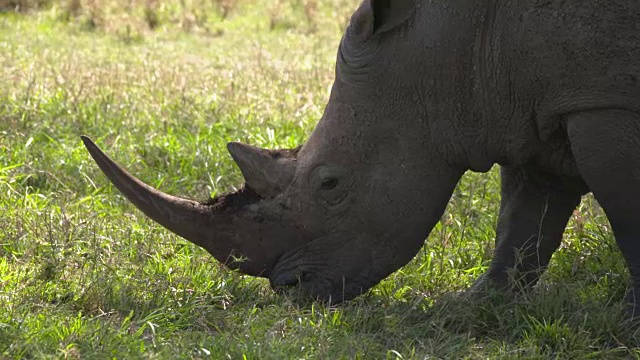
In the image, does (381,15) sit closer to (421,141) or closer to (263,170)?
(421,141)

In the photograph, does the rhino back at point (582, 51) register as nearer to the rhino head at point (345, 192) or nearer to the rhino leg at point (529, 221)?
the rhino head at point (345, 192)

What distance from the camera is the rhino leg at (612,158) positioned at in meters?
5.21

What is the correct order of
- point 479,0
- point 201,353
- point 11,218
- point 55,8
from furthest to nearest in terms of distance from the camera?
1. point 55,8
2. point 11,218
3. point 479,0
4. point 201,353

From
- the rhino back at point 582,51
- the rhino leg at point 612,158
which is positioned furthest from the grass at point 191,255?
the rhino back at point 582,51

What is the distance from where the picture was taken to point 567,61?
5227mm

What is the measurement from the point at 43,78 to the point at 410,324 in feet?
16.3

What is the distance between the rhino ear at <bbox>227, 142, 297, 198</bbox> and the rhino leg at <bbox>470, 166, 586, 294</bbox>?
1.01m

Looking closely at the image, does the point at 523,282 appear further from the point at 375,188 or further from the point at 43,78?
the point at 43,78

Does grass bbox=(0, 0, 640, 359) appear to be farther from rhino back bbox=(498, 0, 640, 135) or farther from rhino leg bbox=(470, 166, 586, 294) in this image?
rhino back bbox=(498, 0, 640, 135)

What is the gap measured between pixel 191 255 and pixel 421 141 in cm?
155

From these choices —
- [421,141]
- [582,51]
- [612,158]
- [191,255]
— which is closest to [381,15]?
[421,141]

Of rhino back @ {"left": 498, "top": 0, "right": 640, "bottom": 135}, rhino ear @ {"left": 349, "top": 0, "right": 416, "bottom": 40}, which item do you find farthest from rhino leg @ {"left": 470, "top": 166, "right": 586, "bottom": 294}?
rhino ear @ {"left": 349, "top": 0, "right": 416, "bottom": 40}

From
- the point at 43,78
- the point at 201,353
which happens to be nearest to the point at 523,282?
the point at 201,353

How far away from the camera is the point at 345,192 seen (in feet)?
18.5
